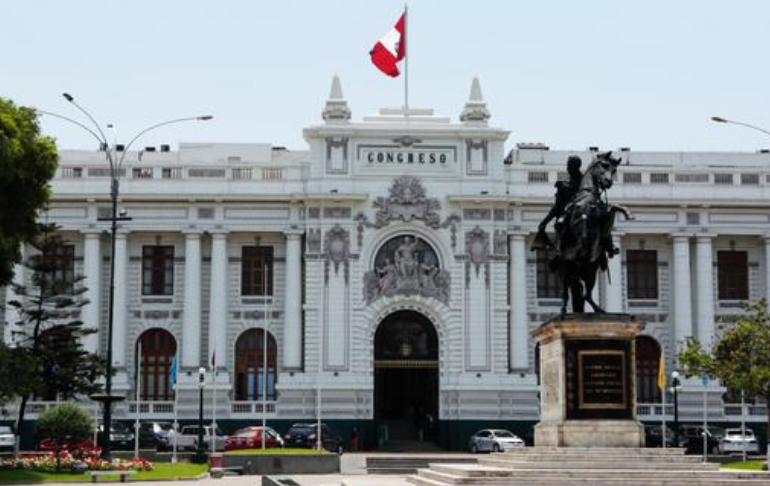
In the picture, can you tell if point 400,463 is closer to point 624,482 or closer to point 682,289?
point 682,289

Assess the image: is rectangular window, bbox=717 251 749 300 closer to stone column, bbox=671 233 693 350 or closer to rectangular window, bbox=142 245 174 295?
stone column, bbox=671 233 693 350

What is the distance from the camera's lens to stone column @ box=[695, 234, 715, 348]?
249 ft

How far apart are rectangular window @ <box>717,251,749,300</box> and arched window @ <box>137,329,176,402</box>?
29.6m

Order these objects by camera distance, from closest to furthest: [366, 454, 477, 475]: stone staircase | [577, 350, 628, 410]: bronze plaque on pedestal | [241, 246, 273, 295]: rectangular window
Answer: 1. [577, 350, 628, 410]: bronze plaque on pedestal
2. [366, 454, 477, 475]: stone staircase
3. [241, 246, 273, 295]: rectangular window

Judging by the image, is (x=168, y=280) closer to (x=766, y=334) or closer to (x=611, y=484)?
(x=766, y=334)

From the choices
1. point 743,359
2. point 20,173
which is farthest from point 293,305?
point 20,173

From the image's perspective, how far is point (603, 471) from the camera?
30.6 metres

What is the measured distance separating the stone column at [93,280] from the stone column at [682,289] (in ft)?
99.5

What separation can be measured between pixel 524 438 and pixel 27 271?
27.3 metres

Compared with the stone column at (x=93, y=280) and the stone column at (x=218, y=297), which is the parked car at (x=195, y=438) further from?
the stone column at (x=93, y=280)

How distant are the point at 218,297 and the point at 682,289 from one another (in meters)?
24.5

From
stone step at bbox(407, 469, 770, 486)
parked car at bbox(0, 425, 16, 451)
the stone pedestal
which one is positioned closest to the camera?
stone step at bbox(407, 469, 770, 486)

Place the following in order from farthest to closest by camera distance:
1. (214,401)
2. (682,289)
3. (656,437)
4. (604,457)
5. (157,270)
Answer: (157,270), (682,289), (214,401), (656,437), (604,457)

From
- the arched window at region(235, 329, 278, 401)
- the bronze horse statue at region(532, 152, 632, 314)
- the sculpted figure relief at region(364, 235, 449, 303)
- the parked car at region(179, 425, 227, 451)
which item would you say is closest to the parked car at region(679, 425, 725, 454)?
the sculpted figure relief at region(364, 235, 449, 303)
